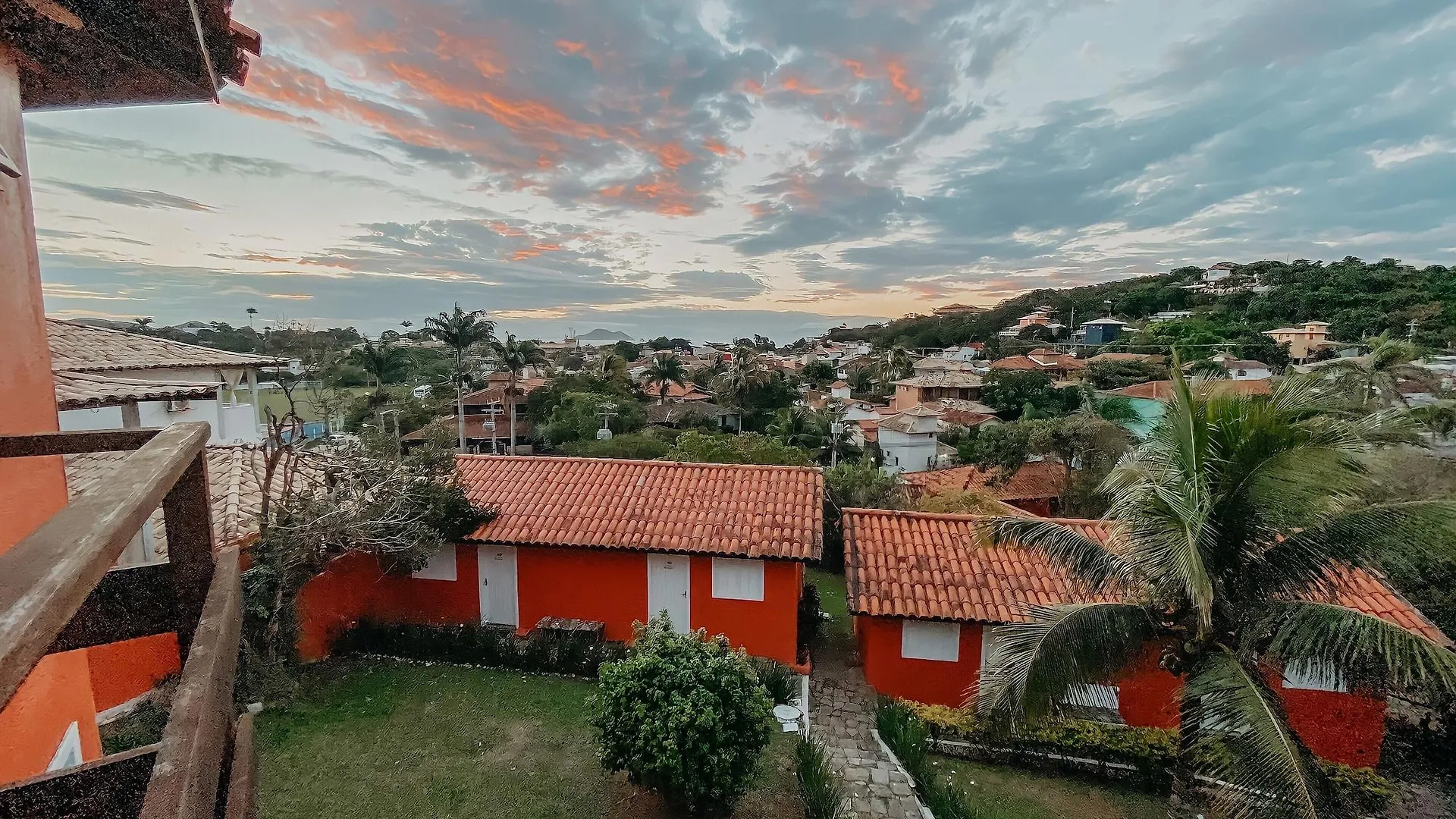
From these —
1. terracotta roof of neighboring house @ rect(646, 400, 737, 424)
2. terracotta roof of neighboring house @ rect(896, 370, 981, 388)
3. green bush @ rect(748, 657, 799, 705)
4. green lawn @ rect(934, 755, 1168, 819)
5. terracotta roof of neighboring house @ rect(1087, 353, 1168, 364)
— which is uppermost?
terracotta roof of neighboring house @ rect(1087, 353, 1168, 364)

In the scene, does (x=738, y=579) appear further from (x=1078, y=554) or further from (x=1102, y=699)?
(x=1102, y=699)

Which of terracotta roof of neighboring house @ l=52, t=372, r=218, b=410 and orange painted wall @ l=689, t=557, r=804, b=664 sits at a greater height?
terracotta roof of neighboring house @ l=52, t=372, r=218, b=410

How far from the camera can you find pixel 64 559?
3.13 feet

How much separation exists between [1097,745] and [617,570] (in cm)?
887

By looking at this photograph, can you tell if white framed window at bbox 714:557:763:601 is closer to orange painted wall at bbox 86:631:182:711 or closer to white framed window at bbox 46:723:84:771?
orange painted wall at bbox 86:631:182:711

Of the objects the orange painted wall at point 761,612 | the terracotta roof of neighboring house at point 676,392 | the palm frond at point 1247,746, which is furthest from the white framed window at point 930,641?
A: the terracotta roof of neighboring house at point 676,392

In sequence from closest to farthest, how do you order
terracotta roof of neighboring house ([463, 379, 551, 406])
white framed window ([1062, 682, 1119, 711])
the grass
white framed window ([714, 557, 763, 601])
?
the grass < white framed window ([1062, 682, 1119, 711]) < white framed window ([714, 557, 763, 601]) < terracotta roof of neighboring house ([463, 379, 551, 406])

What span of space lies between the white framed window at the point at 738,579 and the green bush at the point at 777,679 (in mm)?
1257

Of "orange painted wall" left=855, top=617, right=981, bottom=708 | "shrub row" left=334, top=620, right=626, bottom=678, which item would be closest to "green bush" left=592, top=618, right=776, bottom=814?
"shrub row" left=334, top=620, right=626, bottom=678

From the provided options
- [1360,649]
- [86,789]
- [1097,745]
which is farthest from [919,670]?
[86,789]

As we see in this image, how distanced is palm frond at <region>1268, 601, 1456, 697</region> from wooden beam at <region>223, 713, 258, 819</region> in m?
7.96

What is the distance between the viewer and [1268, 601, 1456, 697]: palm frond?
18.1 feet

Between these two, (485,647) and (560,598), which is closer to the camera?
(485,647)

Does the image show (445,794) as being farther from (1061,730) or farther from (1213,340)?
(1213,340)
